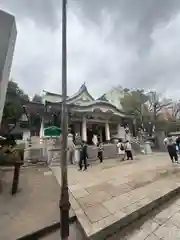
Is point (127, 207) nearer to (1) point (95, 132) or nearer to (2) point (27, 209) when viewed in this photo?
(2) point (27, 209)

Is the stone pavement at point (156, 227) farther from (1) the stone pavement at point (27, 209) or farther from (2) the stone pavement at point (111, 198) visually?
(1) the stone pavement at point (27, 209)

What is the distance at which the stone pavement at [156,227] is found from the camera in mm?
3262

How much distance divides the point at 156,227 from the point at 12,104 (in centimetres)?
1467

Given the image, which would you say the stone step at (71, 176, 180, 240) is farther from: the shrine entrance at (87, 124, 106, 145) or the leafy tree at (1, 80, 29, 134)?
the shrine entrance at (87, 124, 106, 145)

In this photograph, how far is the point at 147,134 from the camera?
87.5 ft

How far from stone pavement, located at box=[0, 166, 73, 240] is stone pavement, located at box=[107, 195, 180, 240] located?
1.70 metres

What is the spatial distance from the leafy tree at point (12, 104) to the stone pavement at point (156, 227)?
13.9 meters

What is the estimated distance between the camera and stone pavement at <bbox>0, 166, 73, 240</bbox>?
3518 millimetres

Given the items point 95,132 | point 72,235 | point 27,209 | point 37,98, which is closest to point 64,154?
point 72,235

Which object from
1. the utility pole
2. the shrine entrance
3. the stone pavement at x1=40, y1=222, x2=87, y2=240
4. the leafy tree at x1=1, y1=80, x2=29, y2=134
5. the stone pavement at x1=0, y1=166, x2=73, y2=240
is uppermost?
the leafy tree at x1=1, y1=80, x2=29, y2=134

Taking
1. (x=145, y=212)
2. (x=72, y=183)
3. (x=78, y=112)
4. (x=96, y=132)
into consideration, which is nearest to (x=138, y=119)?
(x=96, y=132)

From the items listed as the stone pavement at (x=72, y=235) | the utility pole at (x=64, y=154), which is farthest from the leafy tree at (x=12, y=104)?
the stone pavement at (x=72, y=235)

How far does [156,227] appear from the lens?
3.56 m

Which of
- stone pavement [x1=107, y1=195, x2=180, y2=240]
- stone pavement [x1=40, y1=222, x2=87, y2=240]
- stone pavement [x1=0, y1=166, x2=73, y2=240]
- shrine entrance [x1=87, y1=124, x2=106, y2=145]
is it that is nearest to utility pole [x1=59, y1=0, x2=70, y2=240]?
stone pavement [x1=40, y1=222, x2=87, y2=240]
